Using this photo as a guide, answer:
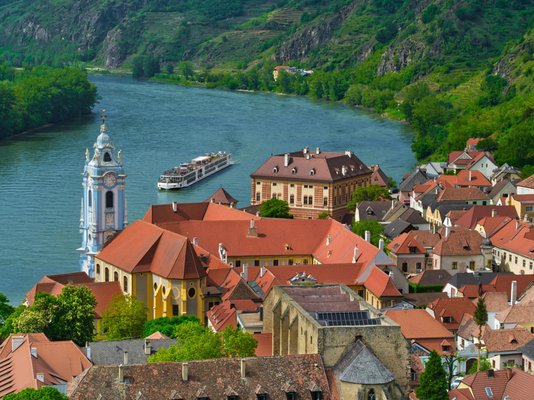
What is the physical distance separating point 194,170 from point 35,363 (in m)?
56.3

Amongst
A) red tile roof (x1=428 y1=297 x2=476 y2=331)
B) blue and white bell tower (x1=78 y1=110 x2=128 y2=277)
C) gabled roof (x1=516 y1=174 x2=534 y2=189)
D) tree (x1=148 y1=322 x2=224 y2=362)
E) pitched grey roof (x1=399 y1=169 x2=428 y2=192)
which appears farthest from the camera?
pitched grey roof (x1=399 y1=169 x2=428 y2=192)

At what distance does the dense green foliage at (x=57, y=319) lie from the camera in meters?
46.9

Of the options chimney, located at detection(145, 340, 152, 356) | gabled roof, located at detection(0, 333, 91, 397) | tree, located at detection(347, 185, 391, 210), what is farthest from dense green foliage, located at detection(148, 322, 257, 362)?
tree, located at detection(347, 185, 391, 210)

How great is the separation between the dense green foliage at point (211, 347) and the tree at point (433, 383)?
4927 millimetres

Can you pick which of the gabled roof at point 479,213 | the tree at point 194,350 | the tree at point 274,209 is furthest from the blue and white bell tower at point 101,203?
the tree at point 194,350

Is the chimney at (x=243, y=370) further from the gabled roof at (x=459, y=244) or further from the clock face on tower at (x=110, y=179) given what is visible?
the gabled roof at (x=459, y=244)

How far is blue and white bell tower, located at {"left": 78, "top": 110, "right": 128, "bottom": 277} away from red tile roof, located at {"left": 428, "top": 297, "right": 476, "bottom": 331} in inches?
612

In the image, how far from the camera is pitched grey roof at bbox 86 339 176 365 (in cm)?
4384

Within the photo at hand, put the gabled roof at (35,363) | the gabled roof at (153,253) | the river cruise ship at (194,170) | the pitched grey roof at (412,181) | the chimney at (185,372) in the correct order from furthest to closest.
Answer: the river cruise ship at (194,170)
the pitched grey roof at (412,181)
the gabled roof at (153,253)
the gabled roof at (35,363)
the chimney at (185,372)

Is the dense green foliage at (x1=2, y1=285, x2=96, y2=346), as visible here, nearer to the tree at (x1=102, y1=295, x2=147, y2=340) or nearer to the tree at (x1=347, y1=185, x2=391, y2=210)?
the tree at (x1=102, y1=295, x2=147, y2=340)

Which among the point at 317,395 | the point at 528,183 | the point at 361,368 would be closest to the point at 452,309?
the point at 361,368

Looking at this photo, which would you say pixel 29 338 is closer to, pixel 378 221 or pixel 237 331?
pixel 237 331

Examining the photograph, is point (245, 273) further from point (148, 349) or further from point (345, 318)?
point (345, 318)

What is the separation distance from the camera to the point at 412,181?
279 feet
